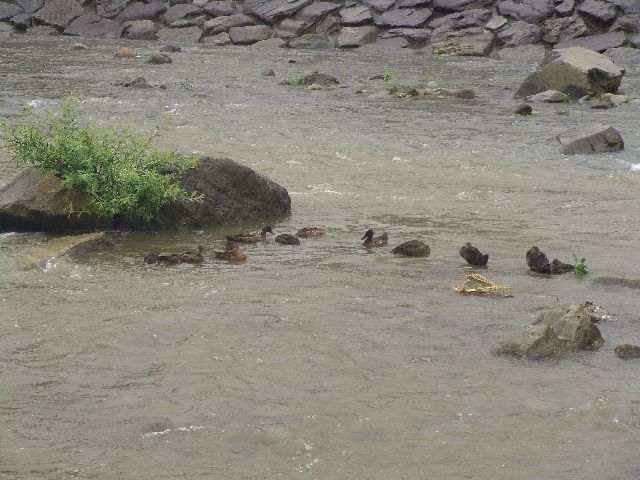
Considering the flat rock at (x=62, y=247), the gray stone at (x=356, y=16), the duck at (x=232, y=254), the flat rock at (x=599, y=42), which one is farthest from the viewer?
the gray stone at (x=356, y=16)

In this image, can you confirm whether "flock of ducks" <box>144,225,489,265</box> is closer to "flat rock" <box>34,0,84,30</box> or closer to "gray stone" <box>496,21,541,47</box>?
"gray stone" <box>496,21,541,47</box>

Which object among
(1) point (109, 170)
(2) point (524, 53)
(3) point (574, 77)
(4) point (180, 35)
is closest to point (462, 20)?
(2) point (524, 53)

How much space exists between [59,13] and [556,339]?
97.3 feet

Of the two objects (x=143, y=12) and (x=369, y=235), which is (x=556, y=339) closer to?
(x=369, y=235)

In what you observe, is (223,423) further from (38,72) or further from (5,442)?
(38,72)

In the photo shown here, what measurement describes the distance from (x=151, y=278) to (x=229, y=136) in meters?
6.91

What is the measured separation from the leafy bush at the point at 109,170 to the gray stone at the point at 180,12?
2311cm

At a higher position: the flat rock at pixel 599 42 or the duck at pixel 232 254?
the flat rock at pixel 599 42

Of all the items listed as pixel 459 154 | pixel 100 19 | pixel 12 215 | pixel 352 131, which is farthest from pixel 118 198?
pixel 100 19

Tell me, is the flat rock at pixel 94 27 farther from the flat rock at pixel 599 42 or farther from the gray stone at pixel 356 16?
the flat rock at pixel 599 42

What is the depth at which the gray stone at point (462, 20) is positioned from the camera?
2731 centimetres

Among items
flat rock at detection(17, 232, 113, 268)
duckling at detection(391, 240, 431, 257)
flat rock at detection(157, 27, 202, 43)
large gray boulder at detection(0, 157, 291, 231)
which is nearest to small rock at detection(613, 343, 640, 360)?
duckling at detection(391, 240, 431, 257)

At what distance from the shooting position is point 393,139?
13961 mm

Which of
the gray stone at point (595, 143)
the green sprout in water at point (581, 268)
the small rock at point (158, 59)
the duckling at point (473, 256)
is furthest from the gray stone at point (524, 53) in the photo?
the green sprout in water at point (581, 268)
